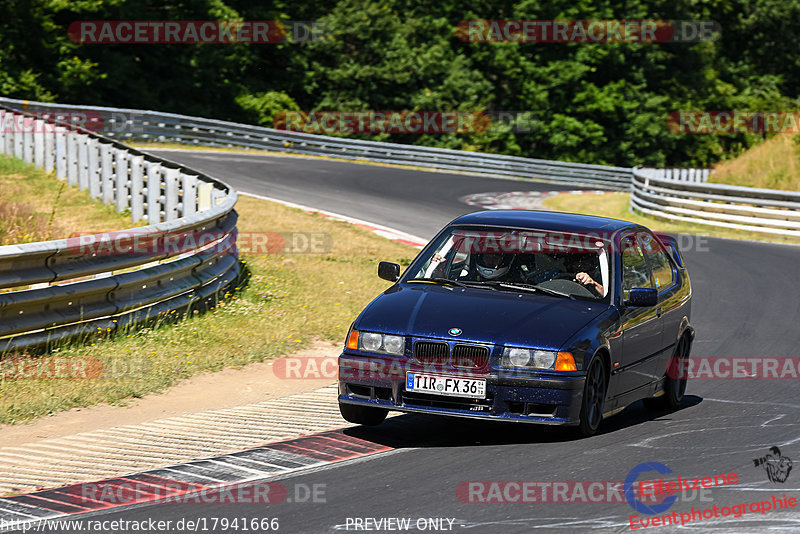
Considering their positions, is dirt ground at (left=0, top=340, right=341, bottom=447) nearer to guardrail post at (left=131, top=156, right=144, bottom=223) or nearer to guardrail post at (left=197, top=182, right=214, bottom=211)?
guardrail post at (left=197, top=182, right=214, bottom=211)

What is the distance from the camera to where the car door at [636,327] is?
836 cm

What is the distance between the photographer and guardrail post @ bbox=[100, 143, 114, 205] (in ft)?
63.8

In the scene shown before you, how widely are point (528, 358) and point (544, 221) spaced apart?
1898 mm

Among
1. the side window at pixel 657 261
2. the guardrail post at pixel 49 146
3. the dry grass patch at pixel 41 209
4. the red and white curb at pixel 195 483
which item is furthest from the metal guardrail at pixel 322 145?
the red and white curb at pixel 195 483

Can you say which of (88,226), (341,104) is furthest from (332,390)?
(341,104)

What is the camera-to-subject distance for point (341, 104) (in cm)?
5266

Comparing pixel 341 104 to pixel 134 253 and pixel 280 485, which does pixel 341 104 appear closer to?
pixel 134 253

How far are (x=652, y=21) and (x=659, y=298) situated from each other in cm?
5461

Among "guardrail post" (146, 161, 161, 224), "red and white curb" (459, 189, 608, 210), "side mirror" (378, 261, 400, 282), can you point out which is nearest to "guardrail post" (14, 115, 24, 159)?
"guardrail post" (146, 161, 161, 224)

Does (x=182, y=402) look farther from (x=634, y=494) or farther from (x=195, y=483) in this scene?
(x=634, y=494)

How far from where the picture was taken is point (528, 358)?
293 inches

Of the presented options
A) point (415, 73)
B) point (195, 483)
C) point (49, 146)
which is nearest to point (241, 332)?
point (195, 483)

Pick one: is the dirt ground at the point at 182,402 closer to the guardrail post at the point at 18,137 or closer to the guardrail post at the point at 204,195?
the guardrail post at the point at 204,195

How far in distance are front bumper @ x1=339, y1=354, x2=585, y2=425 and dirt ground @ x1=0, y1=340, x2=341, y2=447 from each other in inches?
80.0
